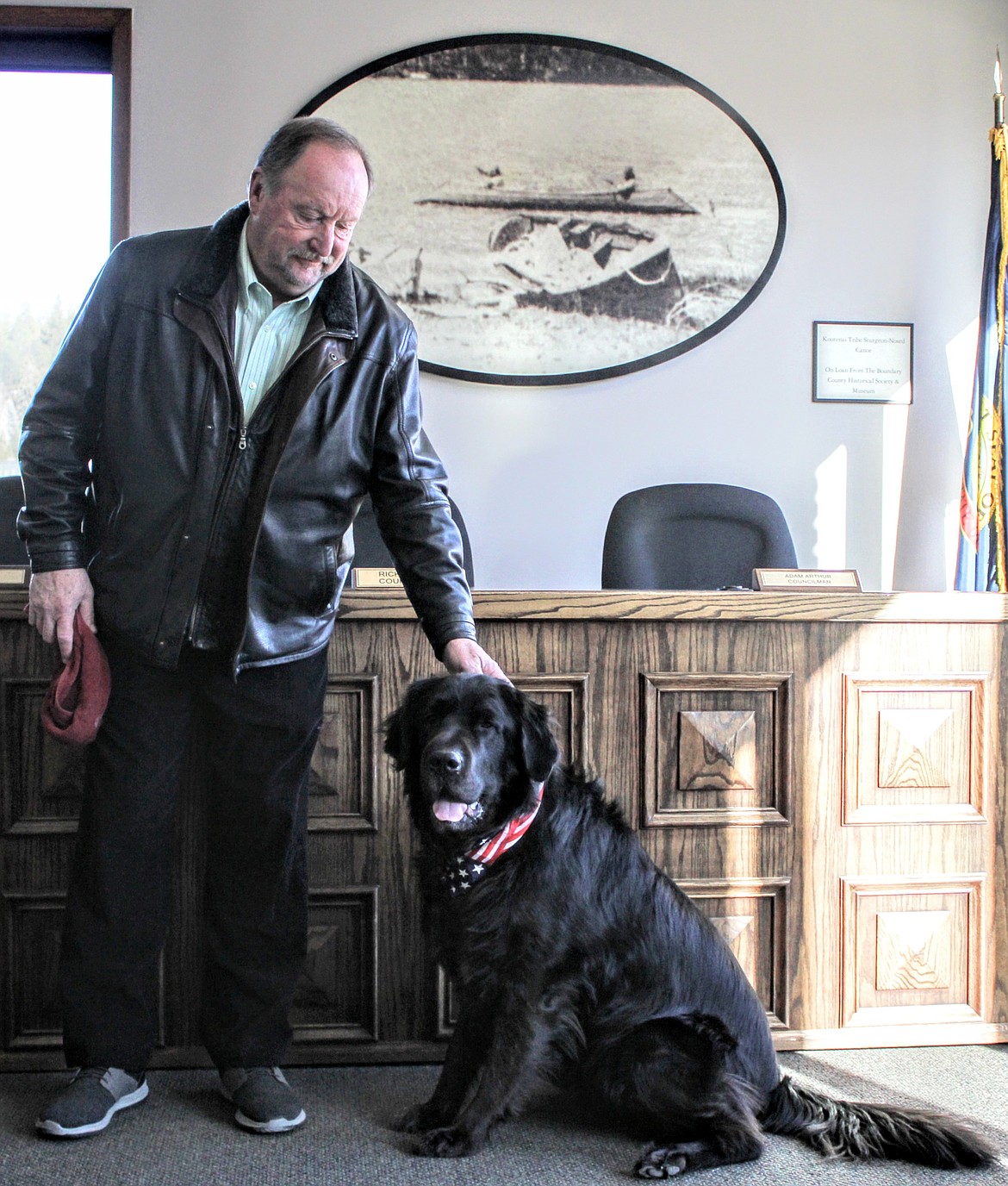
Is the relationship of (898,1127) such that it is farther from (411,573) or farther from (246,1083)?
(411,573)

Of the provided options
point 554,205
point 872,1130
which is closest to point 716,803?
point 872,1130

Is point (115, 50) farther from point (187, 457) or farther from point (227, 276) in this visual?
point (187, 457)

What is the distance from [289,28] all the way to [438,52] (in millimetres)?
493

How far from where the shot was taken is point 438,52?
3588mm

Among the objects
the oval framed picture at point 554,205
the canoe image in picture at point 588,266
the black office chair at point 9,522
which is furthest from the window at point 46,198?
the canoe image in picture at point 588,266

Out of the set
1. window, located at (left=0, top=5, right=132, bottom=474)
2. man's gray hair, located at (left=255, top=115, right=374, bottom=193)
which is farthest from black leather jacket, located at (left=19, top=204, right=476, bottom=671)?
window, located at (left=0, top=5, right=132, bottom=474)

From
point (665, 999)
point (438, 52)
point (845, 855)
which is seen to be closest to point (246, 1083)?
point (665, 999)

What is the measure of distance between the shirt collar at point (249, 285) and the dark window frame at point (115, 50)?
212cm

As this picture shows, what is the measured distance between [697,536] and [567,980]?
1.61 meters

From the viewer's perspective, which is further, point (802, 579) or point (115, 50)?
point (115, 50)

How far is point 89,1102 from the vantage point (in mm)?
1629

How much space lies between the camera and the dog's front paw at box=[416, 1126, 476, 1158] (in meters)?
1.58

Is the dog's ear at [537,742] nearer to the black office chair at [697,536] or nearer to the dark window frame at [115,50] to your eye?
the black office chair at [697,536]

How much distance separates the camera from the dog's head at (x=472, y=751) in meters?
1.56
